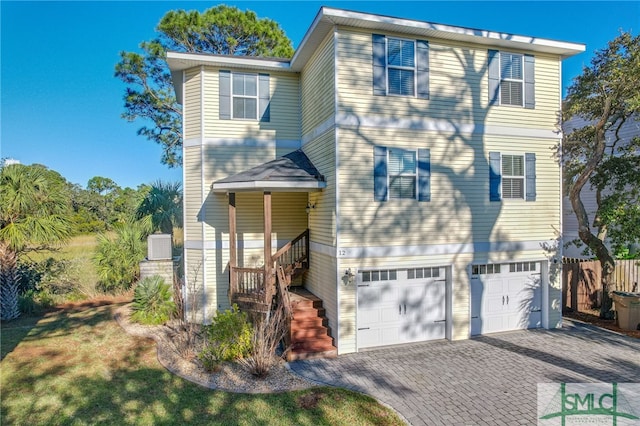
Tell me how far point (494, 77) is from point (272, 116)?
6.72 m

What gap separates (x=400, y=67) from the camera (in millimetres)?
8977

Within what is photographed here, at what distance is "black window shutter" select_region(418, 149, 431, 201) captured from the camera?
9.05 meters

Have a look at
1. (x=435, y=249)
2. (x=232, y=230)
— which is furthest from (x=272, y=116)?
(x=435, y=249)

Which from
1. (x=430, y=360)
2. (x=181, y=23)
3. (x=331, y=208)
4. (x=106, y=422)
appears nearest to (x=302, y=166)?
(x=331, y=208)

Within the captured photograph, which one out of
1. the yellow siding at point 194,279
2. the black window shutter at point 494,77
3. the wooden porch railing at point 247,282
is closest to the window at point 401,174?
the black window shutter at point 494,77

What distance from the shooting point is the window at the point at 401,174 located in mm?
8781

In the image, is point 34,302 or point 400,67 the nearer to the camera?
point 400,67

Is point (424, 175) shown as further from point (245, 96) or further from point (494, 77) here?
point (245, 96)

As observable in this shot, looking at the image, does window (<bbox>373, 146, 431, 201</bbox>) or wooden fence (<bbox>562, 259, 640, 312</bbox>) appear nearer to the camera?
window (<bbox>373, 146, 431, 201</bbox>)

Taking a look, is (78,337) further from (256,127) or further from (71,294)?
(256,127)

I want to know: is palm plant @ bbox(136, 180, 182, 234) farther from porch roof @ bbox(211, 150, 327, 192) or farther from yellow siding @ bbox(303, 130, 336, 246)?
yellow siding @ bbox(303, 130, 336, 246)

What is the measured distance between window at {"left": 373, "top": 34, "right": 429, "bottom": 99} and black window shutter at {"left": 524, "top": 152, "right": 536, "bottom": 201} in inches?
144

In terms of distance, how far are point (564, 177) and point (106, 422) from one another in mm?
13822

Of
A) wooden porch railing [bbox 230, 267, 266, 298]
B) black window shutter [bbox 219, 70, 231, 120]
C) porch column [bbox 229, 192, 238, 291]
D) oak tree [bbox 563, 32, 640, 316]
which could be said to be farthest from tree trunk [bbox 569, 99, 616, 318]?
black window shutter [bbox 219, 70, 231, 120]
